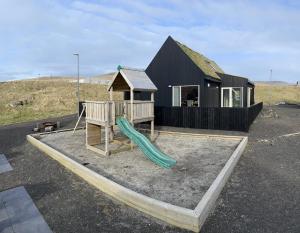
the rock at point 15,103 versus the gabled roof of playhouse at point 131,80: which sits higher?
the gabled roof of playhouse at point 131,80

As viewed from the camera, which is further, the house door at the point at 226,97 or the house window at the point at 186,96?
the house door at the point at 226,97

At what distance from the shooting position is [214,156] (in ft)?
37.2

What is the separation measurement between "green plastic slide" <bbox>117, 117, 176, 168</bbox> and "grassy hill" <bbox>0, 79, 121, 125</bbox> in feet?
60.2

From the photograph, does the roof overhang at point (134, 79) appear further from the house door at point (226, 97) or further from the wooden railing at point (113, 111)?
the house door at point (226, 97)

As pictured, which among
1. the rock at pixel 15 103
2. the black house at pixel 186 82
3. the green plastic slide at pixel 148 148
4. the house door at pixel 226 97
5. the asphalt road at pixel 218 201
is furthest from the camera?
the rock at pixel 15 103

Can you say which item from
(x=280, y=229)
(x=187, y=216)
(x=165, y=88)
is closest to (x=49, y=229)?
(x=187, y=216)

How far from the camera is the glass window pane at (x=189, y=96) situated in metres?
21.0

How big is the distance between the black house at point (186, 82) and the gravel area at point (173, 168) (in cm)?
626

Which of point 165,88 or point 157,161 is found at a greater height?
point 165,88

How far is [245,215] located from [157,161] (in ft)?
14.0

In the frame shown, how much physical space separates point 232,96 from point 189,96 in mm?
4853

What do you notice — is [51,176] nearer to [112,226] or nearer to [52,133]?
[112,226]

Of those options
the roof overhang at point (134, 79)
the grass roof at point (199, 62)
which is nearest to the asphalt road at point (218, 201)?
the roof overhang at point (134, 79)

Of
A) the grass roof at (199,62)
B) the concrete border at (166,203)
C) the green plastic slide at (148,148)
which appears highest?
the grass roof at (199,62)
